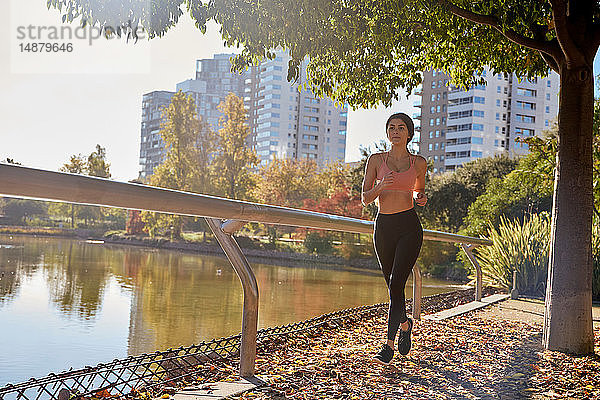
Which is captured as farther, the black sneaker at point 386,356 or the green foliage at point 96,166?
the green foliage at point 96,166

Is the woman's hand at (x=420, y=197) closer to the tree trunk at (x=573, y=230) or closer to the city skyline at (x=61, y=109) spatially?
the tree trunk at (x=573, y=230)

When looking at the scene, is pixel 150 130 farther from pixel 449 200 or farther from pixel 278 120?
pixel 449 200

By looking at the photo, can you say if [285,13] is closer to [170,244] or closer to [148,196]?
[148,196]

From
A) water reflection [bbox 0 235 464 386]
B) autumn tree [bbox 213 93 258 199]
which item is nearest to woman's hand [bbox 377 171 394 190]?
water reflection [bbox 0 235 464 386]

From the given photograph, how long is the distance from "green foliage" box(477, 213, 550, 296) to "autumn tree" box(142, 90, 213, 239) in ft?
82.8

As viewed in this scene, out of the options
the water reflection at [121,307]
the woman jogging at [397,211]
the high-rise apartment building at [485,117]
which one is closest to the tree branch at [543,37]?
the woman jogging at [397,211]

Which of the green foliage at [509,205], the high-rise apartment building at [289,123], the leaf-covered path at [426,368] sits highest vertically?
the high-rise apartment building at [289,123]

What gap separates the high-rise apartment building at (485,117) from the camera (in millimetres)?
84562

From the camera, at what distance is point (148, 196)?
2.09 meters

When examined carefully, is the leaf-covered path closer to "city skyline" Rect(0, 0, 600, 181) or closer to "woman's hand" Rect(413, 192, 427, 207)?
"woman's hand" Rect(413, 192, 427, 207)

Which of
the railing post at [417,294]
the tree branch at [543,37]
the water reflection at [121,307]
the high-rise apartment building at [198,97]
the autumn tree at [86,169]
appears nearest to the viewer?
the tree branch at [543,37]

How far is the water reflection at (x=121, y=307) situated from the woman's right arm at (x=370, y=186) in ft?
10.8

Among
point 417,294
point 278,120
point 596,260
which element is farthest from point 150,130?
point 417,294

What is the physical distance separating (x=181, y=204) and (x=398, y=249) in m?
1.66
